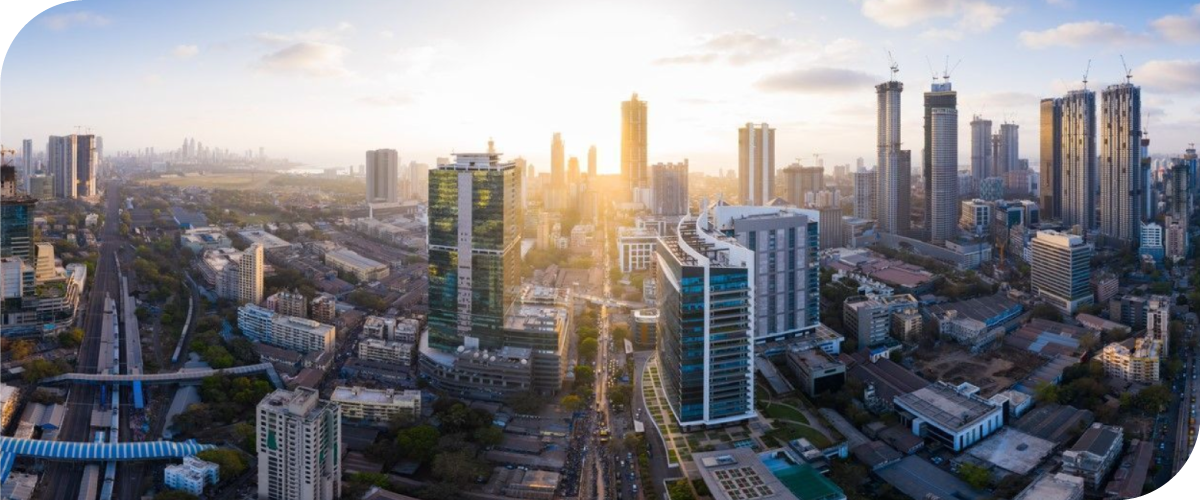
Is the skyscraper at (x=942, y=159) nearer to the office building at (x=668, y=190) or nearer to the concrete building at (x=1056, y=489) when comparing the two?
the office building at (x=668, y=190)

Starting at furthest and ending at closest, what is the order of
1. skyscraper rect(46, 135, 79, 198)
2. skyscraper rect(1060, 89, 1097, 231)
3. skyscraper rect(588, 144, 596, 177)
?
skyscraper rect(588, 144, 596, 177) < skyscraper rect(1060, 89, 1097, 231) < skyscraper rect(46, 135, 79, 198)

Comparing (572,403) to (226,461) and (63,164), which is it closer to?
(226,461)

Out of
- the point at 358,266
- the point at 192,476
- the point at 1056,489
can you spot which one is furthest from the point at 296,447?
the point at 358,266

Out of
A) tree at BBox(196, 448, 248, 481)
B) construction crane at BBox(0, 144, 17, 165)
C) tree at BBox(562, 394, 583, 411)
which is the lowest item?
tree at BBox(196, 448, 248, 481)

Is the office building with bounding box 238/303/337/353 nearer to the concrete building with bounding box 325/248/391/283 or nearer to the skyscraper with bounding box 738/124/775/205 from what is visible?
the concrete building with bounding box 325/248/391/283

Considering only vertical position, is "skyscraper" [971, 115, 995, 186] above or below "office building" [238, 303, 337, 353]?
above

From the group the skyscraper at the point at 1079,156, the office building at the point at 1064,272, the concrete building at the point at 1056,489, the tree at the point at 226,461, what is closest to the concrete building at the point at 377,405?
the tree at the point at 226,461

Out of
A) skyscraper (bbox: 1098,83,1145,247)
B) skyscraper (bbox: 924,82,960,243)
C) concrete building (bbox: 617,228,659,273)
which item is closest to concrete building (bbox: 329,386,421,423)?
concrete building (bbox: 617,228,659,273)
